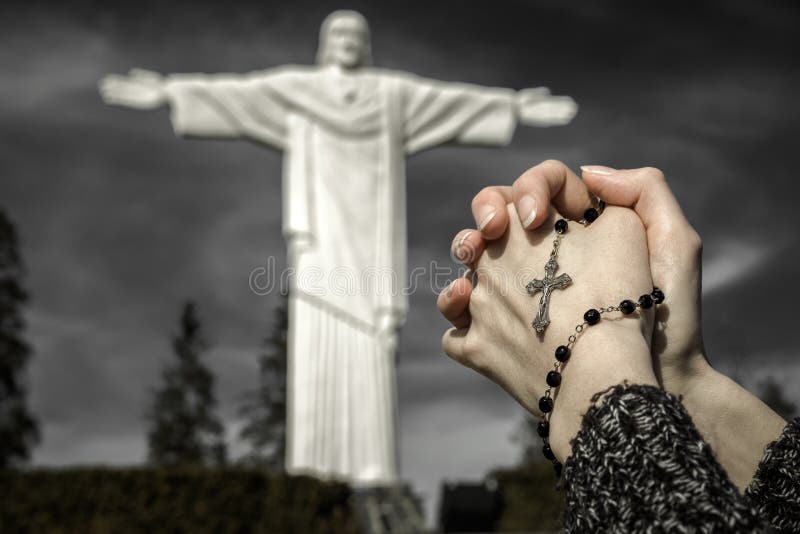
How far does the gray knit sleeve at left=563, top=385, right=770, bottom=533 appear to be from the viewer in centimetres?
83

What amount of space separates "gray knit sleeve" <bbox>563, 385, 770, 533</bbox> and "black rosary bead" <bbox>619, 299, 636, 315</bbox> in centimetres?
18

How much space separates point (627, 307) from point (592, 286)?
7cm

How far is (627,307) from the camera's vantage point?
1116mm

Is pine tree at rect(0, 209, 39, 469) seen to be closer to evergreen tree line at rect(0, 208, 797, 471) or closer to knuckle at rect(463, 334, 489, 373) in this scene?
evergreen tree line at rect(0, 208, 797, 471)

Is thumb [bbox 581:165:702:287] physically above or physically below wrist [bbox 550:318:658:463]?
above

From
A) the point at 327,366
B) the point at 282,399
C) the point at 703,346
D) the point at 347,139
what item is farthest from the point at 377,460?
the point at 282,399

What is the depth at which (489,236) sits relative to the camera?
1.34m

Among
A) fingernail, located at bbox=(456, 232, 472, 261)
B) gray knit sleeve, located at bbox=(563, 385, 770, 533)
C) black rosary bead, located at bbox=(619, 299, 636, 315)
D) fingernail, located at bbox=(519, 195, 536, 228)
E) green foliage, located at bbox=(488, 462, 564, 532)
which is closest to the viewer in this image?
gray knit sleeve, located at bbox=(563, 385, 770, 533)

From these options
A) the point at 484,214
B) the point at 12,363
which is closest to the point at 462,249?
the point at 484,214

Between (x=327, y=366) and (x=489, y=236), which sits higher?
(x=489, y=236)

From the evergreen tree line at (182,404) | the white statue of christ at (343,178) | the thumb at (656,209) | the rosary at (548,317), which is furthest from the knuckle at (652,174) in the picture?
the evergreen tree line at (182,404)

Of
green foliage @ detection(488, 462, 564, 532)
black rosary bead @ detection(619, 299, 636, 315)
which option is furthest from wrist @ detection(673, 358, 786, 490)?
green foliage @ detection(488, 462, 564, 532)

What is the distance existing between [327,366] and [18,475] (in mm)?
3166

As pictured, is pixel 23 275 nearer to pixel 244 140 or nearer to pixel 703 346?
pixel 244 140
